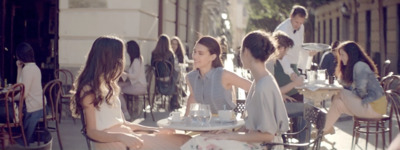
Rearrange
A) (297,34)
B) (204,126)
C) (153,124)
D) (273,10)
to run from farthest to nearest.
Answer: (273,10), (153,124), (297,34), (204,126)

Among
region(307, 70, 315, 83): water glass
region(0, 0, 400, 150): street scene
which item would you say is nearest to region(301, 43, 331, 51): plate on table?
region(0, 0, 400, 150): street scene

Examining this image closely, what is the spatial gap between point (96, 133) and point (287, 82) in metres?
3.06

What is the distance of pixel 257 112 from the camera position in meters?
3.82

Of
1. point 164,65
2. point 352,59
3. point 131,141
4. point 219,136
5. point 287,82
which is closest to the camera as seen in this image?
point 219,136

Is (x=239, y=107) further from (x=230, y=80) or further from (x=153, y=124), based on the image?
(x=153, y=124)

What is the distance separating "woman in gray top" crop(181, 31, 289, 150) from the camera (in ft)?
12.2

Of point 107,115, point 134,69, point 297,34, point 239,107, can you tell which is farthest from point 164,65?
point 107,115

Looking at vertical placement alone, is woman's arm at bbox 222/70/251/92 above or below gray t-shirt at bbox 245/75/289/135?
above

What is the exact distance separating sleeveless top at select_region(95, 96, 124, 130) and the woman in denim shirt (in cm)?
375

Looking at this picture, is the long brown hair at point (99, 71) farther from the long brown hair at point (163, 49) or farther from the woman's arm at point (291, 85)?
the long brown hair at point (163, 49)

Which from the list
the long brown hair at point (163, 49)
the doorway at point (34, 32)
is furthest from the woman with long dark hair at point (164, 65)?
the doorway at point (34, 32)

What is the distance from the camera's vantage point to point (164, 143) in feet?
13.5

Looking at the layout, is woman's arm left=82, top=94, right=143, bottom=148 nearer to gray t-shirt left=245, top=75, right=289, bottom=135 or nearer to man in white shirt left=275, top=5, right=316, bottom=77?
gray t-shirt left=245, top=75, right=289, bottom=135

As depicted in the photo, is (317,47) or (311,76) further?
(317,47)
